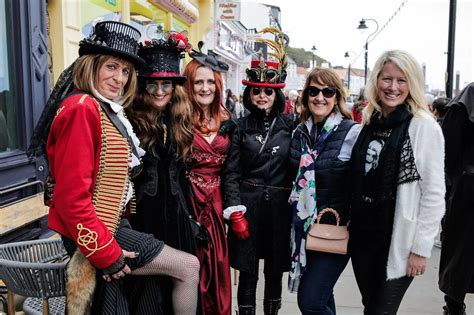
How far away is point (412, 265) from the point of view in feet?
7.87

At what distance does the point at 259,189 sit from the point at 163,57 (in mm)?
1055

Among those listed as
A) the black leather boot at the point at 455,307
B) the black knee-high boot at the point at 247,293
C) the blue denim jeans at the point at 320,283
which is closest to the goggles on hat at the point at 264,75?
the blue denim jeans at the point at 320,283

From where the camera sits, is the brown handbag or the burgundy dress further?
the burgundy dress

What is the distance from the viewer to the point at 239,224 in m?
2.99

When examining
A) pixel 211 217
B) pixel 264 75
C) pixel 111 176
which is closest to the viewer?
pixel 111 176

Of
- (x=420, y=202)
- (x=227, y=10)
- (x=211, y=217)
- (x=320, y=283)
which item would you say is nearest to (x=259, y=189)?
(x=211, y=217)

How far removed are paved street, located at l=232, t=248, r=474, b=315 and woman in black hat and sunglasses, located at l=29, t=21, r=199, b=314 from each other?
1.93 m

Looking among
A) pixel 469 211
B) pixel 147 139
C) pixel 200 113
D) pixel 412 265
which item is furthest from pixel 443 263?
pixel 147 139

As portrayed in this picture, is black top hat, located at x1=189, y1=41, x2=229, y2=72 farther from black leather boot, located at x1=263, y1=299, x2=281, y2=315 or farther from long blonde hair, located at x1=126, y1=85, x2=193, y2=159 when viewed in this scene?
black leather boot, located at x1=263, y1=299, x2=281, y2=315

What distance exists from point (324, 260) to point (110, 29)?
1756 mm

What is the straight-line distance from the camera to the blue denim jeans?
8.93 ft

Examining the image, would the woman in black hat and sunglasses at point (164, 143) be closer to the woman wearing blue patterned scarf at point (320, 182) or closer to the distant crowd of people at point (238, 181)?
the distant crowd of people at point (238, 181)

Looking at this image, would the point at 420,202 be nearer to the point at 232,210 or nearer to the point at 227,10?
the point at 232,210

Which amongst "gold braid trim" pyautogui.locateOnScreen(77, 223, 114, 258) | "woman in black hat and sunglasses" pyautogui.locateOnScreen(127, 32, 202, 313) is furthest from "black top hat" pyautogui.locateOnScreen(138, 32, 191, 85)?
"gold braid trim" pyautogui.locateOnScreen(77, 223, 114, 258)
